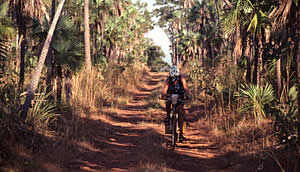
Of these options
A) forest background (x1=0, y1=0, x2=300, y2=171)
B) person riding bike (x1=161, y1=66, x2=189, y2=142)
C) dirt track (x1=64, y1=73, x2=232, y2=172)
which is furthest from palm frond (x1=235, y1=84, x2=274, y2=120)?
person riding bike (x1=161, y1=66, x2=189, y2=142)

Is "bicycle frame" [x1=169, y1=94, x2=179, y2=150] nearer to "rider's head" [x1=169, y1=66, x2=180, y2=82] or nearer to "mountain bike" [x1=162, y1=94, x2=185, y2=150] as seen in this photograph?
"mountain bike" [x1=162, y1=94, x2=185, y2=150]

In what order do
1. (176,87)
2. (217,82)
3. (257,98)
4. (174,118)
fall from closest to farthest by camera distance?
(174,118) → (176,87) → (257,98) → (217,82)

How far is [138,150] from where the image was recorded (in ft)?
26.3

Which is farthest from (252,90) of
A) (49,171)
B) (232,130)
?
(49,171)

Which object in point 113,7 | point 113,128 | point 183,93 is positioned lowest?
point 113,128

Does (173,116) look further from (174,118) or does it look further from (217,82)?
(217,82)

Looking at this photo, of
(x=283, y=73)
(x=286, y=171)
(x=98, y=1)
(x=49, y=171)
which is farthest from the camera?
(x=98, y=1)

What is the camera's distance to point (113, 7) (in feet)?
83.2

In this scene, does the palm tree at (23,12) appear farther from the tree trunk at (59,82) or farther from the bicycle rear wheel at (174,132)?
the bicycle rear wheel at (174,132)

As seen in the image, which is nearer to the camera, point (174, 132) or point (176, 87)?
point (174, 132)

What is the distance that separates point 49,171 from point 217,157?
3.75 metres

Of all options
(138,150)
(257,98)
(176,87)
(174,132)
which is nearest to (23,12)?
(176,87)

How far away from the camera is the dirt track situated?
21.9 ft

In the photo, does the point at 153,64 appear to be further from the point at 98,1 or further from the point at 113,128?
the point at 113,128
